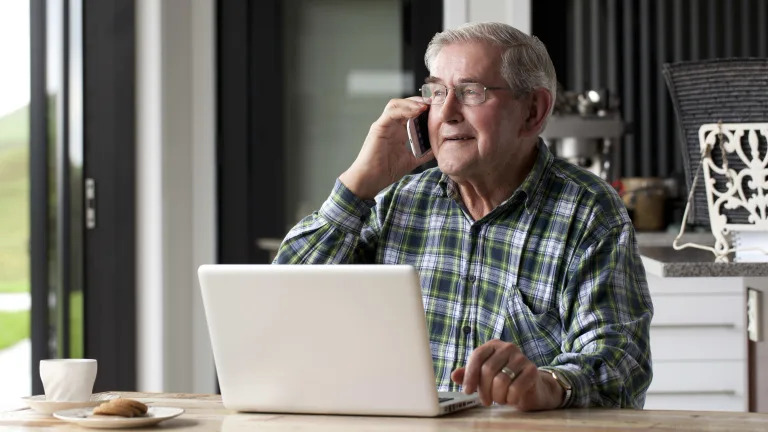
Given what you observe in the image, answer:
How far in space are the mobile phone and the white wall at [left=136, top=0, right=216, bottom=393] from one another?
188 centimetres

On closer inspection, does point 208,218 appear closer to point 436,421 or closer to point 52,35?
point 52,35

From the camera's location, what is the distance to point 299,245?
2.17 meters

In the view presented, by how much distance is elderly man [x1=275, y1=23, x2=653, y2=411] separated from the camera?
6.30 feet

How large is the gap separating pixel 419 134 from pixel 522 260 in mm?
310

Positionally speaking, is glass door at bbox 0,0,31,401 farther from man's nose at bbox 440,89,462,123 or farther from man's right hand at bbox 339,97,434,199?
man's nose at bbox 440,89,462,123

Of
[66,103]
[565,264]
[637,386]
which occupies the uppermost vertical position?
[66,103]

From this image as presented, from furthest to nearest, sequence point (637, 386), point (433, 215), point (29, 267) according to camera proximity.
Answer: point (29, 267) → point (433, 215) → point (637, 386)

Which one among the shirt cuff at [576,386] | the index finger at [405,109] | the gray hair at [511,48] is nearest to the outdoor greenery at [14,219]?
the index finger at [405,109]

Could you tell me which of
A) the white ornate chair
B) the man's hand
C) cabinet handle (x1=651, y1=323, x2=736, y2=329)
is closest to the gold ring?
the man's hand

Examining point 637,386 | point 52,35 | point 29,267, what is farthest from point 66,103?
point 637,386

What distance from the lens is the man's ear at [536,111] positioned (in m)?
2.14

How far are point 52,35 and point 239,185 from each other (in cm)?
118

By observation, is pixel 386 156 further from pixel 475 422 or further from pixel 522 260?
pixel 475 422

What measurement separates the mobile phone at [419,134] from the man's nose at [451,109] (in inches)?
3.1
